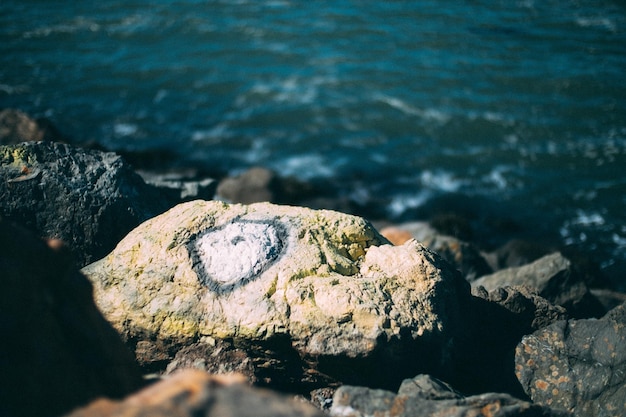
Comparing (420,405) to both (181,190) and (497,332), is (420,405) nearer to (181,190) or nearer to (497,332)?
(497,332)

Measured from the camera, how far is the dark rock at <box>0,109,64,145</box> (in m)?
10.5

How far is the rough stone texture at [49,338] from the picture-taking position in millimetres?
2625

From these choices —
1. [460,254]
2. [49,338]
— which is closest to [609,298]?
[460,254]

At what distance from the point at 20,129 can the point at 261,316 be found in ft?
31.3

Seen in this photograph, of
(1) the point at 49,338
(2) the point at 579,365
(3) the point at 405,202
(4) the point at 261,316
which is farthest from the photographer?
(3) the point at 405,202

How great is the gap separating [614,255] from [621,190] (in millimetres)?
2088

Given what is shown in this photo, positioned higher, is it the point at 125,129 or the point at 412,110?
the point at 412,110

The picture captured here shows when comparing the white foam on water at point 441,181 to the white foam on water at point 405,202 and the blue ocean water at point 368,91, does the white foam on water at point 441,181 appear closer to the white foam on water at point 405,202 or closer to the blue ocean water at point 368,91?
the blue ocean water at point 368,91

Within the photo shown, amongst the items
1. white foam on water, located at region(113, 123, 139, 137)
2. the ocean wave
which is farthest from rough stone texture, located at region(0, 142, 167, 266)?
the ocean wave

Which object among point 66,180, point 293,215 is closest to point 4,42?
point 66,180

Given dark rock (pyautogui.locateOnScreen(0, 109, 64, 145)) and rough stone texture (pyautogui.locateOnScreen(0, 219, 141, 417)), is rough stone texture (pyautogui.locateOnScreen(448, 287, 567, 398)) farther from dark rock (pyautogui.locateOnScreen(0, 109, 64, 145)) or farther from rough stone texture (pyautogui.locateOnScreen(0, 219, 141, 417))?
dark rock (pyautogui.locateOnScreen(0, 109, 64, 145))

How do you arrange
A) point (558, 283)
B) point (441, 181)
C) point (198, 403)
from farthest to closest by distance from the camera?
point (441, 181) → point (558, 283) → point (198, 403)

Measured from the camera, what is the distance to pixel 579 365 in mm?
4359

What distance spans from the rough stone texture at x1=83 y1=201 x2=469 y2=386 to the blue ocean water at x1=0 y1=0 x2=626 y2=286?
6034 millimetres
